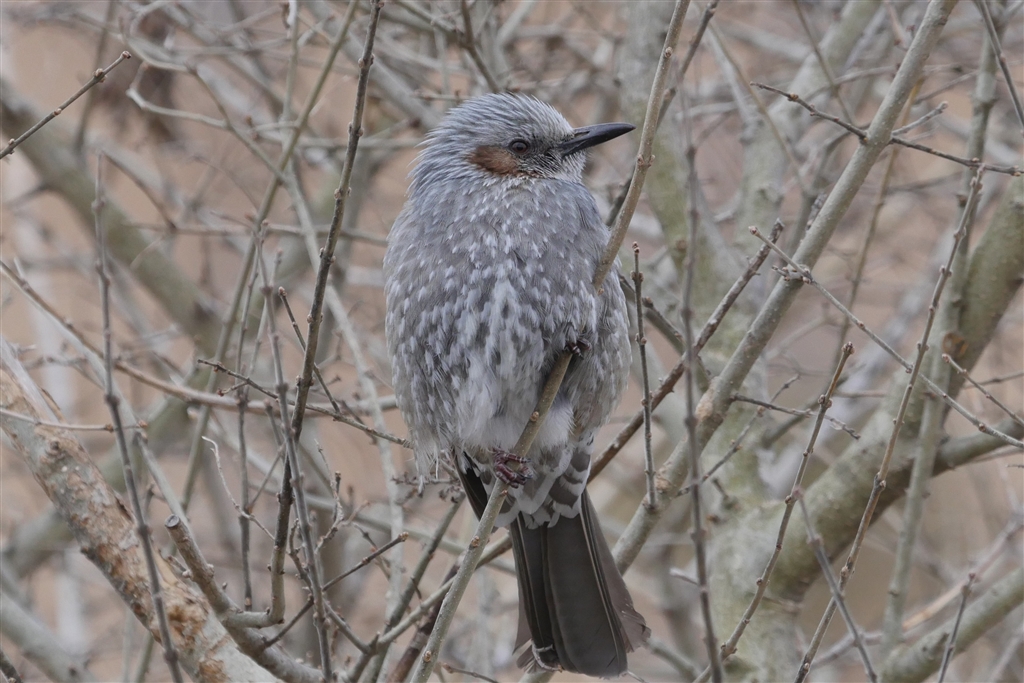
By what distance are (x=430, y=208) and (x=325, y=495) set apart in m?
2.20

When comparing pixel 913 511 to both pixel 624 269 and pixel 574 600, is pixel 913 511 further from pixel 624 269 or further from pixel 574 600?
pixel 624 269

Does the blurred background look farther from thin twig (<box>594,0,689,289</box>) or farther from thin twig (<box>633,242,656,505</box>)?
thin twig (<box>633,242,656,505</box>)

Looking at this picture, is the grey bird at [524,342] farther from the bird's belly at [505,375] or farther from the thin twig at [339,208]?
the thin twig at [339,208]

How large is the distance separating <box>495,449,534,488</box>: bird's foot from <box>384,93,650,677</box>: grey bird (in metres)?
0.01

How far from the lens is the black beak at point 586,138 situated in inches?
144

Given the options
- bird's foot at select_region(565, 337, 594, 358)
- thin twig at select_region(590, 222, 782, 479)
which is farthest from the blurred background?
bird's foot at select_region(565, 337, 594, 358)

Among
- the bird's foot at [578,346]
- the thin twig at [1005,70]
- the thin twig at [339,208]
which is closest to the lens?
the thin twig at [339,208]

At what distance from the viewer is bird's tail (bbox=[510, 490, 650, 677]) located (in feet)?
10.9

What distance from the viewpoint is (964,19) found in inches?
224

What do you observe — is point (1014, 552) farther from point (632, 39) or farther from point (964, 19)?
point (632, 39)

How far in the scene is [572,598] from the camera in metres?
3.46

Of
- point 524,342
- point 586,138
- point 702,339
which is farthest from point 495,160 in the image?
point 702,339

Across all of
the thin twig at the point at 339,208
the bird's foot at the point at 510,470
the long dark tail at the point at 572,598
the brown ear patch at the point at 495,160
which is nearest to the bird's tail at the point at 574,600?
the long dark tail at the point at 572,598

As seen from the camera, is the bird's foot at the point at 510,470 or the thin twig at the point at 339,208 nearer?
the thin twig at the point at 339,208
